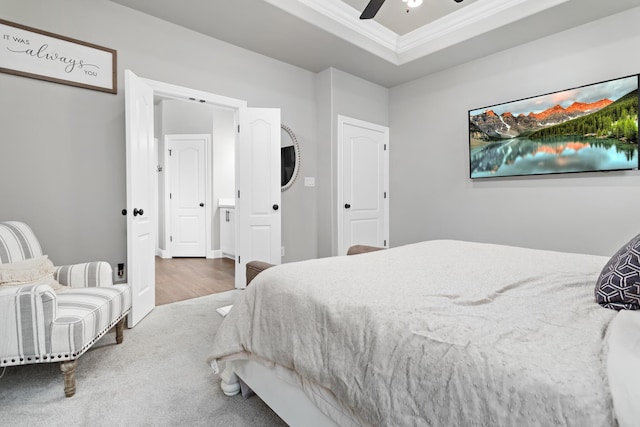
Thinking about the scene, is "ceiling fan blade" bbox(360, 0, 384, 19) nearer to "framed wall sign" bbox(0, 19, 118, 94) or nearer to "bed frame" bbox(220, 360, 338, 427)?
"framed wall sign" bbox(0, 19, 118, 94)

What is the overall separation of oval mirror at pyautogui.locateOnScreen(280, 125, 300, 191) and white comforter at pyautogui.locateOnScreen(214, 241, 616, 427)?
2653mm

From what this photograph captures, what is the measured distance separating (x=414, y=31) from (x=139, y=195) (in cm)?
339

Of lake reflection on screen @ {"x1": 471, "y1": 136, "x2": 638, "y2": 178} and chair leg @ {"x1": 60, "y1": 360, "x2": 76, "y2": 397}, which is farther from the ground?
lake reflection on screen @ {"x1": 471, "y1": 136, "x2": 638, "y2": 178}

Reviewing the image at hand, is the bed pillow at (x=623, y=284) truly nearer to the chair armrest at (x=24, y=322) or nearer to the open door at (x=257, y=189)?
the chair armrest at (x=24, y=322)

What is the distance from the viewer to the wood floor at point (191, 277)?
3428mm

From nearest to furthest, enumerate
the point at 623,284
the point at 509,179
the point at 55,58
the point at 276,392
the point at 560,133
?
the point at 623,284, the point at 276,392, the point at 55,58, the point at 560,133, the point at 509,179

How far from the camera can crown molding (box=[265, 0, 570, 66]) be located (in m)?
2.98

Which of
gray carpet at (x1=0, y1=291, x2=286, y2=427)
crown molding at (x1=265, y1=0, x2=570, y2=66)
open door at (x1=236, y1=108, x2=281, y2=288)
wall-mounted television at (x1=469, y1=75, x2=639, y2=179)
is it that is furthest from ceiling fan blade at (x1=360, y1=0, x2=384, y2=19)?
gray carpet at (x1=0, y1=291, x2=286, y2=427)

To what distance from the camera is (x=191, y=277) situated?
4148 millimetres

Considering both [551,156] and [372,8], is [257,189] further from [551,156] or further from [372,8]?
[551,156]

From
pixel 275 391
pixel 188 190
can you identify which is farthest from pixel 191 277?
pixel 275 391

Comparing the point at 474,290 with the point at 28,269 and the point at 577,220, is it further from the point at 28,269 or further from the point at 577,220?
the point at 577,220

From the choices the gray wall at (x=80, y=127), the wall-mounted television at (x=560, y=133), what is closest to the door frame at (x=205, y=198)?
the gray wall at (x=80, y=127)

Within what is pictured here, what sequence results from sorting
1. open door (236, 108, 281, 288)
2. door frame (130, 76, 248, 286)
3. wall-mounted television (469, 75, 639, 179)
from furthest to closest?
open door (236, 108, 281, 288) < door frame (130, 76, 248, 286) < wall-mounted television (469, 75, 639, 179)
